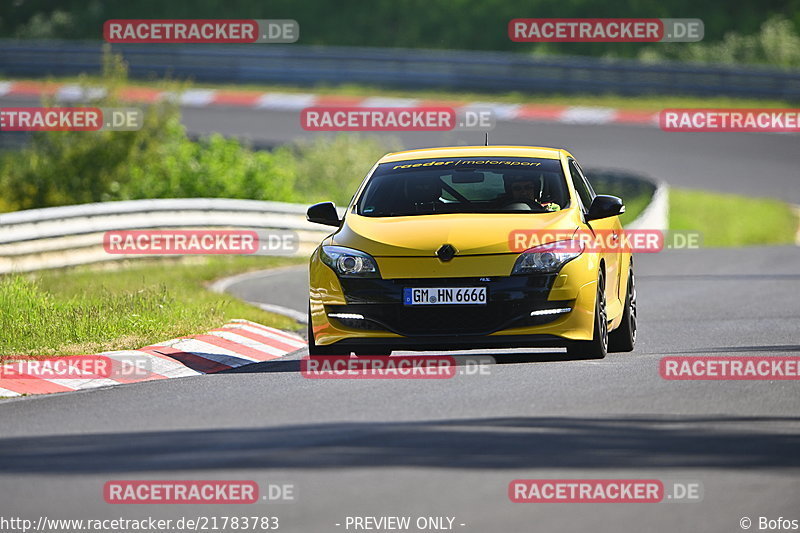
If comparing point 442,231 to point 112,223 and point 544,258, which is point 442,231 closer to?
point 544,258

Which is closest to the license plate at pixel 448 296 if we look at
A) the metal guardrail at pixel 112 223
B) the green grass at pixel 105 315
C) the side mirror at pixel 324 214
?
the side mirror at pixel 324 214

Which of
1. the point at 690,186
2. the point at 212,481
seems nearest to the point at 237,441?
the point at 212,481

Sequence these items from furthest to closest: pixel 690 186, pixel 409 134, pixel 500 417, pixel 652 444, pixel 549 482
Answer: pixel 409 134 < pixel 690 186 < pixel 500 417 < pixel 652 444 < pixel 549 482

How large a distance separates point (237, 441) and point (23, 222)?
12.0 meters

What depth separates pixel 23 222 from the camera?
19484 mm

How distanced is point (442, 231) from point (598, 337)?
1.33m

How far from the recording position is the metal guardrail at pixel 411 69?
37.5m

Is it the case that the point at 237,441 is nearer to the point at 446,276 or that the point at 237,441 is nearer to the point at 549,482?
the point at 549,482
